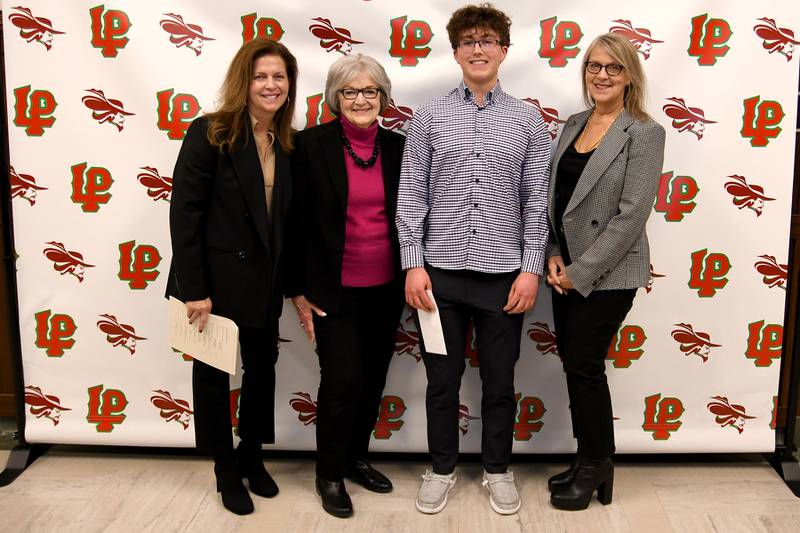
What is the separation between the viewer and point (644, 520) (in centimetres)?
219

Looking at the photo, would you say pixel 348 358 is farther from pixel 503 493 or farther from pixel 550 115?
pixel 550 115

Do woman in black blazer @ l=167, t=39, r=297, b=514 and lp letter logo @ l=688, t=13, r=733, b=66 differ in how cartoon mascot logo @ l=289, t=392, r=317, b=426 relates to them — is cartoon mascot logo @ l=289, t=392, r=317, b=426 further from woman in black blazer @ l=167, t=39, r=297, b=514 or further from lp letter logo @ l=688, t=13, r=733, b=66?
lp letter logo @ l=688, t=13, r=733, b=66

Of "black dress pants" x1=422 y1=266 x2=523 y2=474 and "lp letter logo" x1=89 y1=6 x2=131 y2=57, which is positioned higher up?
"lp letter logo" x1=89 y1=6 x2=131 y2=57

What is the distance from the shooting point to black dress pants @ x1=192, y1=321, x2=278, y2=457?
7.05 ft

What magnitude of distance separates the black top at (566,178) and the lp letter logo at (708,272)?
0.62 m

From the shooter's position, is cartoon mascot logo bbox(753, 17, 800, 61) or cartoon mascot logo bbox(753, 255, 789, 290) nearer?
→ cartoon mascot logo bbox(753, 17, 800, 61)

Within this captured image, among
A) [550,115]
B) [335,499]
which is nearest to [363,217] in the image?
[550,115]

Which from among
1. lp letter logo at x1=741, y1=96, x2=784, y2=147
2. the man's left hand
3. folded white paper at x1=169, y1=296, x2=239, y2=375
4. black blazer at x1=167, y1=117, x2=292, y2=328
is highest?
lp letter logo at x1=741, y1=96, x2=784, y2=147

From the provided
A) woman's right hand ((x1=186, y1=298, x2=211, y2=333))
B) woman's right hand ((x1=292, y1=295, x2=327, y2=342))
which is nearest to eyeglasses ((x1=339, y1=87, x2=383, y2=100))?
woman's right hand ((x1=292, y1=295, x2=327, y2=342))

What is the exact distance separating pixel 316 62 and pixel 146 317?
3.73ft

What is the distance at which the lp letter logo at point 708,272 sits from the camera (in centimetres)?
247

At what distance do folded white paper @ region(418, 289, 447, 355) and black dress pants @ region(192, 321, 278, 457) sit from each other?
0.48 meters

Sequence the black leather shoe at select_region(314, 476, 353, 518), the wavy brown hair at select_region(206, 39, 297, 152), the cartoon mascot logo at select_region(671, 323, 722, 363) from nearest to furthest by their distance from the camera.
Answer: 1. the wavy brown hair at select_region(206, 39, 297, 152)
2. the black leather shoe at select_region(314, 476, 353, 518)
3. the cartoon mascot logo at select_region(671, 323, 722, 363)

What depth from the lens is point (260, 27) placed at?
2.40 meters
